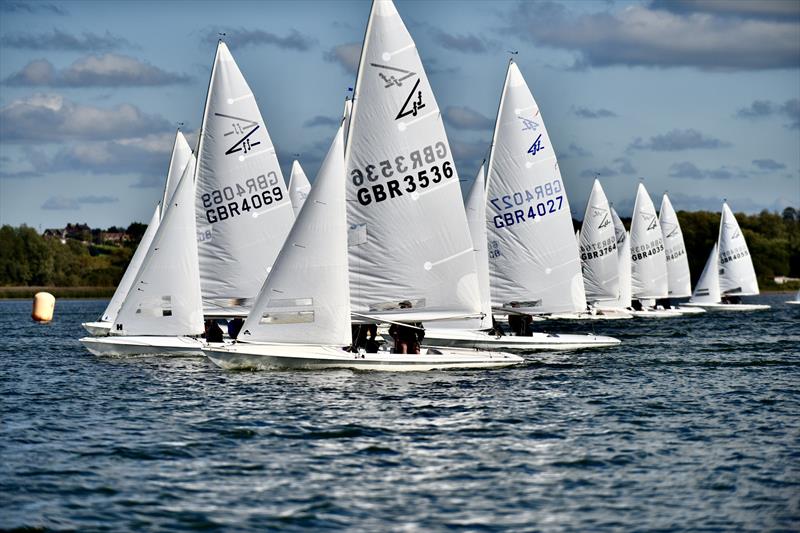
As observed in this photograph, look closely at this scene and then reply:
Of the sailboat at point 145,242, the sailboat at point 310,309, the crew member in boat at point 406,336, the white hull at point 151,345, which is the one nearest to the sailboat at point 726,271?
the sailboat at point 145,242

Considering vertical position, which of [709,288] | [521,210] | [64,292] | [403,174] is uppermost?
[64,292]

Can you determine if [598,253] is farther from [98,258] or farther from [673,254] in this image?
[98,258]

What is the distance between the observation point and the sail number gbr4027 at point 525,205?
44.8m

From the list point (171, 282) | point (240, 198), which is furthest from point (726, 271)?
point (171, 282)

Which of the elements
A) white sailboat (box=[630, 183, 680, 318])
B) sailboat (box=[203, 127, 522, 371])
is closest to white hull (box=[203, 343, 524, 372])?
sailboat (box=[203, 127, 522, 371])

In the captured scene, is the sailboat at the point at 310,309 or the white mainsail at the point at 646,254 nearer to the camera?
the sailboat at the point at 310,309

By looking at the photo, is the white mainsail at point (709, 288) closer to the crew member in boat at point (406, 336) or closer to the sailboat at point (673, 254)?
the sailboat at point (673, 254)

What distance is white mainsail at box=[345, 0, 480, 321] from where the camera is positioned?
33594 mm

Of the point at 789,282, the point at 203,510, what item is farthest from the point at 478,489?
the point at 789,282

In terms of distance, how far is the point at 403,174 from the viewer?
34062 mm

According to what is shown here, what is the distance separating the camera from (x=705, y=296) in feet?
309

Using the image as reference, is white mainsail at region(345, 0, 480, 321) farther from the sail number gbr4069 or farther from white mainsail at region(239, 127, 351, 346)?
white mainsail at region(239, 127, 351, 346)

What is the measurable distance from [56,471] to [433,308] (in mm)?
15694

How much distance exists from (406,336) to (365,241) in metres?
2.64
